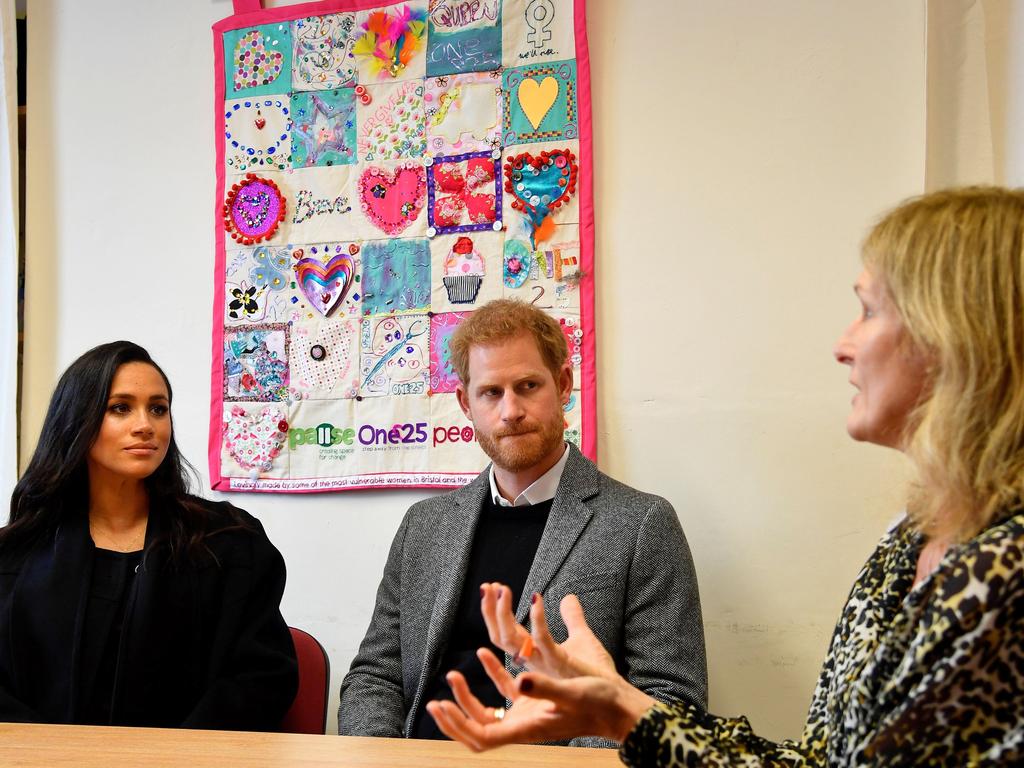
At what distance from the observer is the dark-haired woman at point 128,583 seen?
1983mm

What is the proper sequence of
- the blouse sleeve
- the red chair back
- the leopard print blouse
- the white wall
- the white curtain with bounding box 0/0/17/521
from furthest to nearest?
the white curtain with bounding box 0/0/17/521 < the white wall < the red chair back < the blouse sleeve < the leopard print blouse

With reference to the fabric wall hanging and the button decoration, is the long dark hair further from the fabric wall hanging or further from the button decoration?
the button decoration

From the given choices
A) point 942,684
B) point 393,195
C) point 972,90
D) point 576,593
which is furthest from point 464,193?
point 942,684

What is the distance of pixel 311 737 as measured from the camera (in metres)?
1.55

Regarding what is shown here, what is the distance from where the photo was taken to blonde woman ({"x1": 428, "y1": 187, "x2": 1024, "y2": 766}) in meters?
0.94

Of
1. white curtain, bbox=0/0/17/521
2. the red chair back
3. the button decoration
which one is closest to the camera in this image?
the red chair back

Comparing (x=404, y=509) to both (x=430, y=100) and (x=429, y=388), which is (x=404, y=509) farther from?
(x=430, y=100)

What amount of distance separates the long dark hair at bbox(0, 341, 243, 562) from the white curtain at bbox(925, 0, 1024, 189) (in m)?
1.89

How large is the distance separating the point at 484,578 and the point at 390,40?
1.50 m

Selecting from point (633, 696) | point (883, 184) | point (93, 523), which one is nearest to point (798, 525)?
point (883, 184)

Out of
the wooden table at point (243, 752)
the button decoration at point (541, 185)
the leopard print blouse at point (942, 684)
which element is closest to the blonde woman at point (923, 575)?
the leopard print blouse at point (942, 684)

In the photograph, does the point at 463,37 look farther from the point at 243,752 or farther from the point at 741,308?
the point at 243,752

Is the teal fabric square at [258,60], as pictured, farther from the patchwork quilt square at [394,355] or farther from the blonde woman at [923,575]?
the blonde woman at [923,575]

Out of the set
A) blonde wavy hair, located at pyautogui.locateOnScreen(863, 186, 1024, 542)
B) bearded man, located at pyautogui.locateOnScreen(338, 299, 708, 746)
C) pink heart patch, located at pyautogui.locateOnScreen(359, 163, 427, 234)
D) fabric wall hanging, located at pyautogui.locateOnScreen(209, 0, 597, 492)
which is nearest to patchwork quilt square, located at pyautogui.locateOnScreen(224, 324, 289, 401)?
fabric wall hanging, located at pyautogui.locateOnScreen(209, 0, 597, 492)
